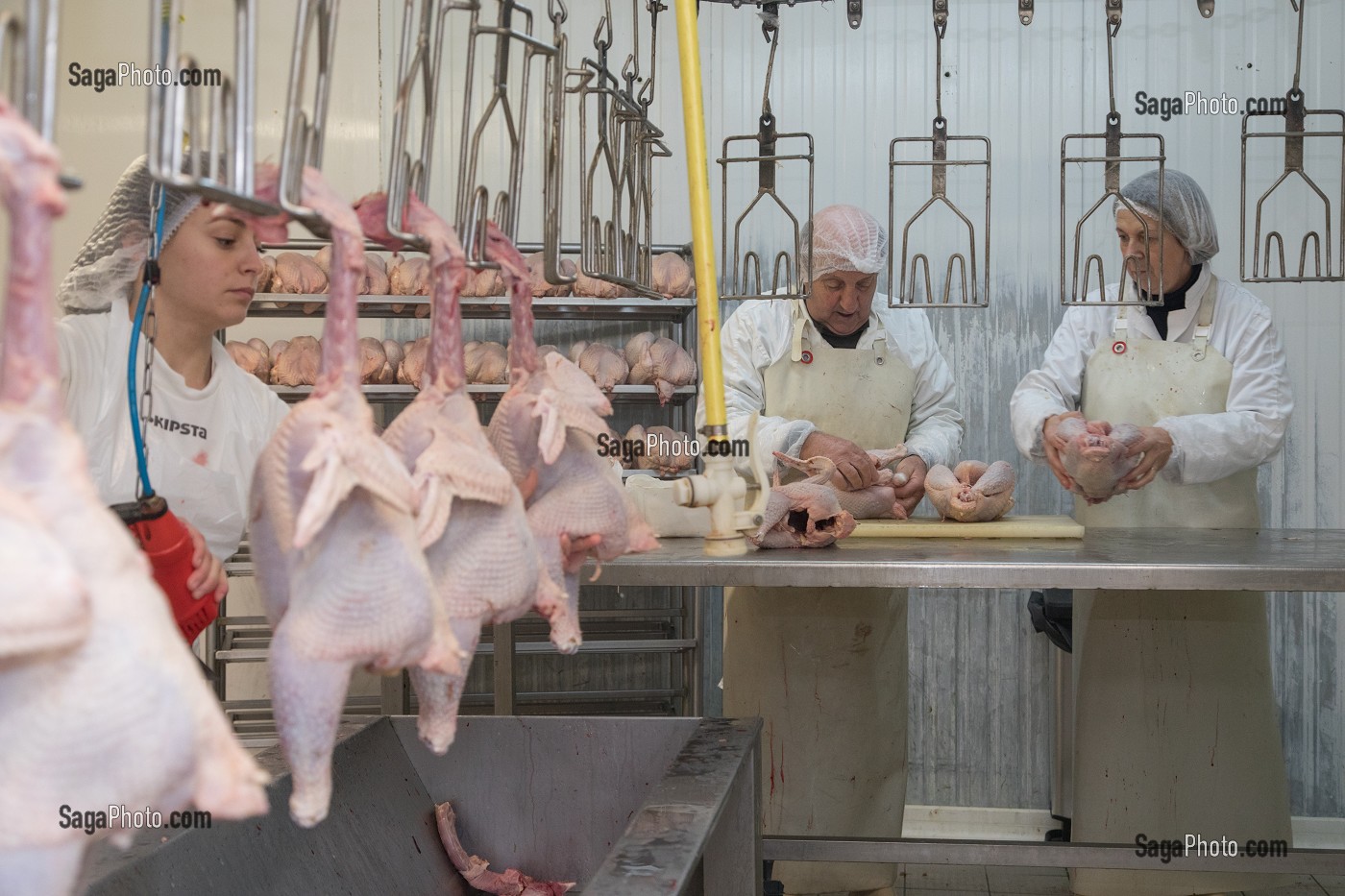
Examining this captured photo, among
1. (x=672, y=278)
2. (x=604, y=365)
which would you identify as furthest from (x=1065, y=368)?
(x=604, y=365)

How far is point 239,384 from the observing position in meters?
2.90

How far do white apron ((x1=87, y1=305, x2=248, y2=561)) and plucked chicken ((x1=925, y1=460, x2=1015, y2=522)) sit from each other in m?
1.91

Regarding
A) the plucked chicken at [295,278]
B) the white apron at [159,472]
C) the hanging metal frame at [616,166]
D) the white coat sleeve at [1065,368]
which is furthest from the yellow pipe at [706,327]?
the plucked chicken at [295,278]

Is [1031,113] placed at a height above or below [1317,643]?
above

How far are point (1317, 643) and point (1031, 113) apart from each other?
2339 millimetres

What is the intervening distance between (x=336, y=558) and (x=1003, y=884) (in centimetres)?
389

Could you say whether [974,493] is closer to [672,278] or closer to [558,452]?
[672,278]

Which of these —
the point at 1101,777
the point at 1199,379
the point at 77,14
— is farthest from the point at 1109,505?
the point at 77,14

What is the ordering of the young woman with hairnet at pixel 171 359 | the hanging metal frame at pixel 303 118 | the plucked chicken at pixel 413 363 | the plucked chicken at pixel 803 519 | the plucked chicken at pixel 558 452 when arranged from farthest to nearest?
1. the plucked chicken at pixel 413 363
2. the plucked chicken at pixel 803 519
3. the young woman with hairnet at pixel 171 359
4. the plucked chicken at pixel 558 452
5. the hanging metal frame at pixel 303 118

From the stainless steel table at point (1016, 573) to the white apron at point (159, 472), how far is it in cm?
86

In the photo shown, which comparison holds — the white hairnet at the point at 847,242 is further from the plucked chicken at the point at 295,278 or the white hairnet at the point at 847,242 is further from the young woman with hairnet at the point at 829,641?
the plucked chicken at the point at 295,278

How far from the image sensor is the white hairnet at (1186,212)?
12.7 feet

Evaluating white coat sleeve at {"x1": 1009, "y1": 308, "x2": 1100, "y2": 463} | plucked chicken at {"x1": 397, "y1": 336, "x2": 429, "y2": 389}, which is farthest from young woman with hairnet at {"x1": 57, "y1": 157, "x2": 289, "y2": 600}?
white coat sleeve at {"x1": 1009, "y1": 308, "x2": 1100, "y2": 463}

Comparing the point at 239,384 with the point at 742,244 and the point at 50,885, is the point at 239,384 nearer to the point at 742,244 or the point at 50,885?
the point at 50,885
